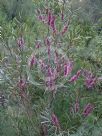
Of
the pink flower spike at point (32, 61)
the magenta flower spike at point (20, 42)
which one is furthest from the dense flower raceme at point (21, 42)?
the pink flower spike at point (32, 61)

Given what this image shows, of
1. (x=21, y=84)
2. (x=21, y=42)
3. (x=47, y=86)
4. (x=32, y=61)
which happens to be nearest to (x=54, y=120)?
(x=47, y=86)

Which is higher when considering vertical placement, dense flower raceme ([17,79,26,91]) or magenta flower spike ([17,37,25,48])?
magenta flower spike ([17,37,25,48])

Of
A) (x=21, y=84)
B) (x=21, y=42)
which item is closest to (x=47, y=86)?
(x=21, y=84)

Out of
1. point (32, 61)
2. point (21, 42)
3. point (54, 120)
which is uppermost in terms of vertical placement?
point (21, 42)

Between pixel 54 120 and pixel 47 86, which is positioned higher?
pixel 47 86

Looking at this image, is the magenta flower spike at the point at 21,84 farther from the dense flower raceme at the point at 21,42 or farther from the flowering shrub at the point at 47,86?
the dense flower raceme at the point at 21,42

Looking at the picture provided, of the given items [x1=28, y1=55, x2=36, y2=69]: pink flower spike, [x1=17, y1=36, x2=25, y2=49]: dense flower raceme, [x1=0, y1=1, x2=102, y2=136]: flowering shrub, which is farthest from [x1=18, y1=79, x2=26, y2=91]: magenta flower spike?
[x1=17, y1=36, x2=25, y2=49]: dense flower raceme

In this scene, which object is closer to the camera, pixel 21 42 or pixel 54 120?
pixel 54 120

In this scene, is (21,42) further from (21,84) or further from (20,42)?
(21,84)

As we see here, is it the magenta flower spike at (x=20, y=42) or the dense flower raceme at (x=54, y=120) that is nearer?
the dense flower raceme at (x=54, y=120)

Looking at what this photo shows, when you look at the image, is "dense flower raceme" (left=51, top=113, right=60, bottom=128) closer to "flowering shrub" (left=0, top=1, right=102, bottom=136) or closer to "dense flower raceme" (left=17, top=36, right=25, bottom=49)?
"flowering shrub" (left=0, top=1, right=102, bottom=136)

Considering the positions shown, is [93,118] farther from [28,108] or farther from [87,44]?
[87,44]

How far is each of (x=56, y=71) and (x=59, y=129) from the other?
1.70 feet

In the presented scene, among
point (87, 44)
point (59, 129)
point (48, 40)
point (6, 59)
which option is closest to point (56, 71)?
point (48, 40)
